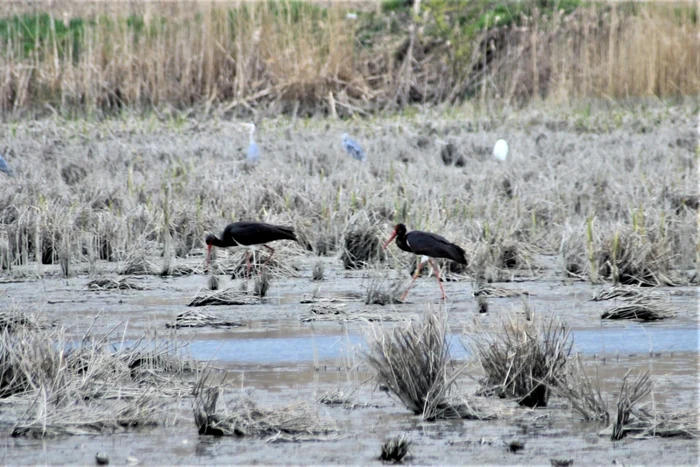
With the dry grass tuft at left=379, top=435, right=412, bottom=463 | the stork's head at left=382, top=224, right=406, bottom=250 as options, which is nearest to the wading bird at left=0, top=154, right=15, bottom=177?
the stork's head at left=382, top=224, right=406, bottom=250

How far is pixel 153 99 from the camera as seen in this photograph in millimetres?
16672

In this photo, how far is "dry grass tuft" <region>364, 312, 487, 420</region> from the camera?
4.62 m

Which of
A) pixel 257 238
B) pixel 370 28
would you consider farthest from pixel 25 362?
pixel 370 28

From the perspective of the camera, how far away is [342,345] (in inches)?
233

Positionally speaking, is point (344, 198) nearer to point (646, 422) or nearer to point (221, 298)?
point (221, 298)

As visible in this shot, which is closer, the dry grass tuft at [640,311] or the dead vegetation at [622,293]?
the dry grass tuft at [640,311]

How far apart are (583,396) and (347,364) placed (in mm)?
1200

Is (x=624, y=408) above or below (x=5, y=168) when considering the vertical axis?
below

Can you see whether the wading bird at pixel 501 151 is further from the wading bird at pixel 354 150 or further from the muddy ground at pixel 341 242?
the wading bird at pixel 354 150

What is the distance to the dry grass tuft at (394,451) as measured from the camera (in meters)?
4.08

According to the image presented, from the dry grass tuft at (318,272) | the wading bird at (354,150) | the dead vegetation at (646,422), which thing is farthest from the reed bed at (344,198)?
the dead vegetation at (646,422)

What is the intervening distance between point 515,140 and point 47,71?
7.05m

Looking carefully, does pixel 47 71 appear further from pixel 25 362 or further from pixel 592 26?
pixel 25 362

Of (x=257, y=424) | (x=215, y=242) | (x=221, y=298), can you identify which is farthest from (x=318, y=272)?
(x=257, y=424)
